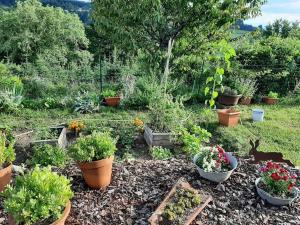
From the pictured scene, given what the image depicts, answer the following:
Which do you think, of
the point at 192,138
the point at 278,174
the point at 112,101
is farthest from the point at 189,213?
the point at 112,101

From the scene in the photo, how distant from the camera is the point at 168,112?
555cm

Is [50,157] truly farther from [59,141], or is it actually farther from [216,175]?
[216,175]

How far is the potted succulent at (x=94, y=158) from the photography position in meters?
3.01

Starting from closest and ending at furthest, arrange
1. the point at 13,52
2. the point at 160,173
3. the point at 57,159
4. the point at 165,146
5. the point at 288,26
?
the point at 160,173 → the point at 57,159 → the point at 165,146 → the point at 13,52 → the point at 288,26

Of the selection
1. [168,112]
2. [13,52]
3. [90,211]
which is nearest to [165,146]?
[168,112]

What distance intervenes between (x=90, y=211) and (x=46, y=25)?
12.2m

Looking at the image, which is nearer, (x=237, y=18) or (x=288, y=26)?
(x=237, y=18)

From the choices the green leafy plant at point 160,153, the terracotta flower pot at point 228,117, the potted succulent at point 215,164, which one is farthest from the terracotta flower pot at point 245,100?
the potted succulent at point 215,164

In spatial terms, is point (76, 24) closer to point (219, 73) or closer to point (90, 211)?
point (219, 73)

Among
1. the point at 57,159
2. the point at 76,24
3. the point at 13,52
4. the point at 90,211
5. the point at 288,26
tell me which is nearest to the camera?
the point at 90,211

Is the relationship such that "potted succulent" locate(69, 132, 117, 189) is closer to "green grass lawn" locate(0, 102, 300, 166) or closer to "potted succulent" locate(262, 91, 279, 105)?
"green grass lawn" locate(0, 102, 300, 166)

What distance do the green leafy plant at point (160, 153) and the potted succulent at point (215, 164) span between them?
1.34 meters

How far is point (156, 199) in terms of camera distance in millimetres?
2959

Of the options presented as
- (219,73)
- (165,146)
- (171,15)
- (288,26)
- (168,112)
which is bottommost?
(165,146)
